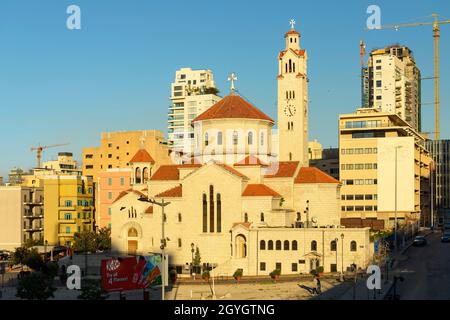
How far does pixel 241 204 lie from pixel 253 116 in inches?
553

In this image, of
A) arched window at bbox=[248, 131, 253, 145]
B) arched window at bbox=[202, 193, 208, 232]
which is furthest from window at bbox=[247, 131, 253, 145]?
arched window at bbox=[202, 193, 208, 232]

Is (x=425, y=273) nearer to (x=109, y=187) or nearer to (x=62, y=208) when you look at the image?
(x=109, y=187)

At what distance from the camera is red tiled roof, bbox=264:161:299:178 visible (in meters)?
90.3

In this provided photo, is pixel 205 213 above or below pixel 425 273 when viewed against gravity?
above

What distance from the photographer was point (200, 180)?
84938 mm

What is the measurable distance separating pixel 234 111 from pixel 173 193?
13827 millimetres

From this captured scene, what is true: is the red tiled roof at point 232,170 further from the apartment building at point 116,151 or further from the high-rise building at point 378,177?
the apartment building at point 116,151

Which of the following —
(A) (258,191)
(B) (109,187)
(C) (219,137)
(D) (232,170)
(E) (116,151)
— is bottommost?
(A) (258,191)

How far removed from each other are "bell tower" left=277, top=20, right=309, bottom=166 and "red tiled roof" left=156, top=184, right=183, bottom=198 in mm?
18700

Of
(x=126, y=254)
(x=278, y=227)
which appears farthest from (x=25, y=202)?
(x=278, y=227)

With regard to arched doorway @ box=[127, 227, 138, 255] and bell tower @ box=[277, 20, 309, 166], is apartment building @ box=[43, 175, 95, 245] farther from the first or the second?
bell tower @ box=[277, 20, 309, 166]

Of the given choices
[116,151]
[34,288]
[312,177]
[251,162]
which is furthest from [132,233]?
[116,151]

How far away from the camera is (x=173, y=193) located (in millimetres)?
87375
